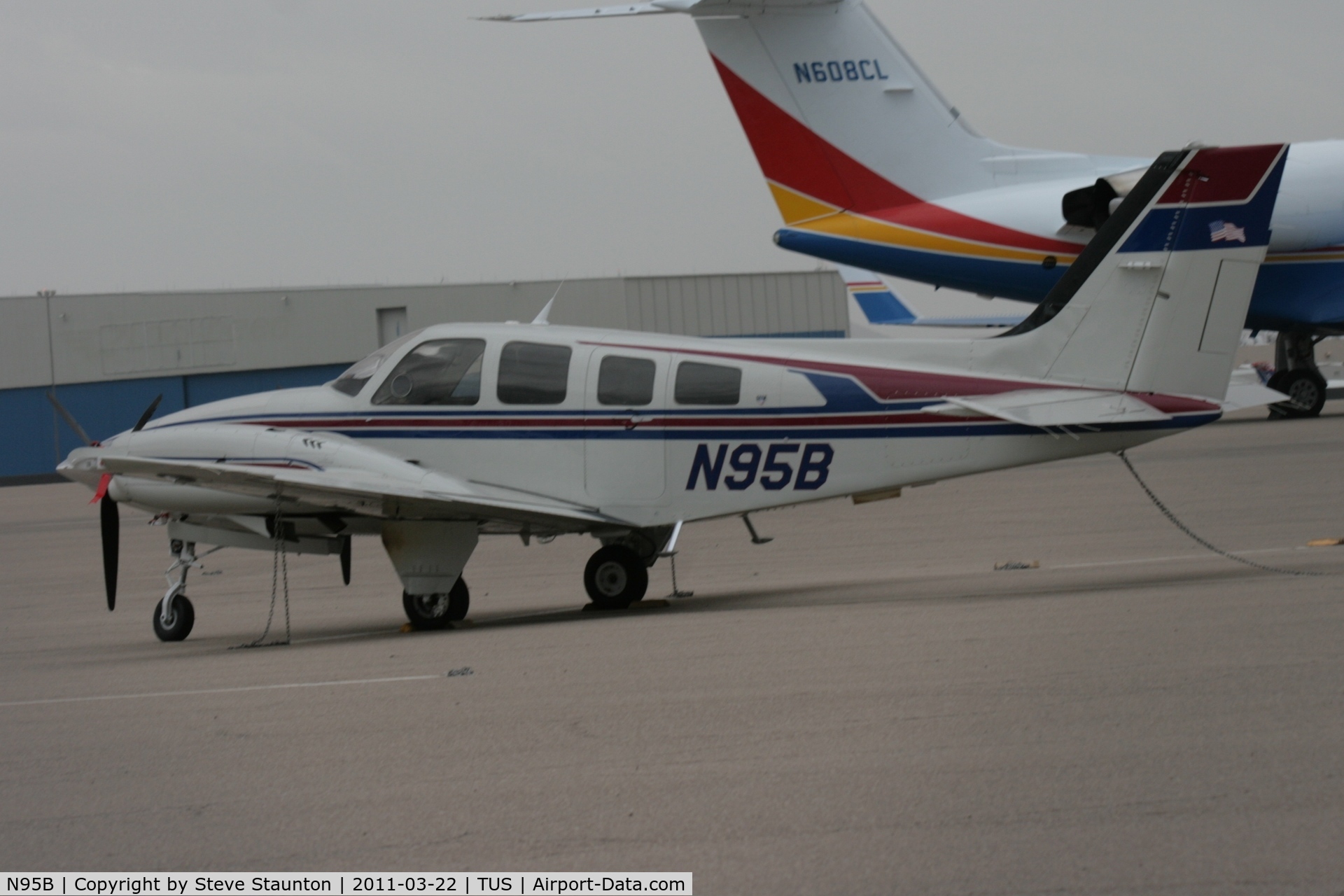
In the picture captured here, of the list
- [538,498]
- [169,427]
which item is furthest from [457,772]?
[169,427]

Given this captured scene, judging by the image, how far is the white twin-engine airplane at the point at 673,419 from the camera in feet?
35.8

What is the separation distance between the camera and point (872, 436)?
11258 mm

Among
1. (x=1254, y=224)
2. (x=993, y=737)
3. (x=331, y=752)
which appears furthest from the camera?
(x=1254, y=224)

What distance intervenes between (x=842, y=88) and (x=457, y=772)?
19539 millimetres

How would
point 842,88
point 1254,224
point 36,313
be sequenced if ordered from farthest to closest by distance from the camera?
point 36,313, point 842,88, point 1254,224

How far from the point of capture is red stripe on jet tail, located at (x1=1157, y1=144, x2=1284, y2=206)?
1066 centimetres

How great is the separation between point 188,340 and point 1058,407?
48914 millimetres

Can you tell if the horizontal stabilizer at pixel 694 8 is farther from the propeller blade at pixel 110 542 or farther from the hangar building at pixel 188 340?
the hangar building at pixel 188 340

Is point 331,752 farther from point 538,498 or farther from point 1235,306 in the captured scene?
point 1235,306

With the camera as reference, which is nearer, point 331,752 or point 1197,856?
point 1197,856

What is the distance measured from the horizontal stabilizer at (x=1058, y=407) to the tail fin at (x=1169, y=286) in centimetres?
17

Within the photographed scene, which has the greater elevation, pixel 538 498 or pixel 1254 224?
pixel 1254 224

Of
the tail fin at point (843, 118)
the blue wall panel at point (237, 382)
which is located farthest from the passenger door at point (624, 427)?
the blue wall panel at point (237, 382)

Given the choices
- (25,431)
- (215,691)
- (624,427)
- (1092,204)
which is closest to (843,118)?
(1092,204)
